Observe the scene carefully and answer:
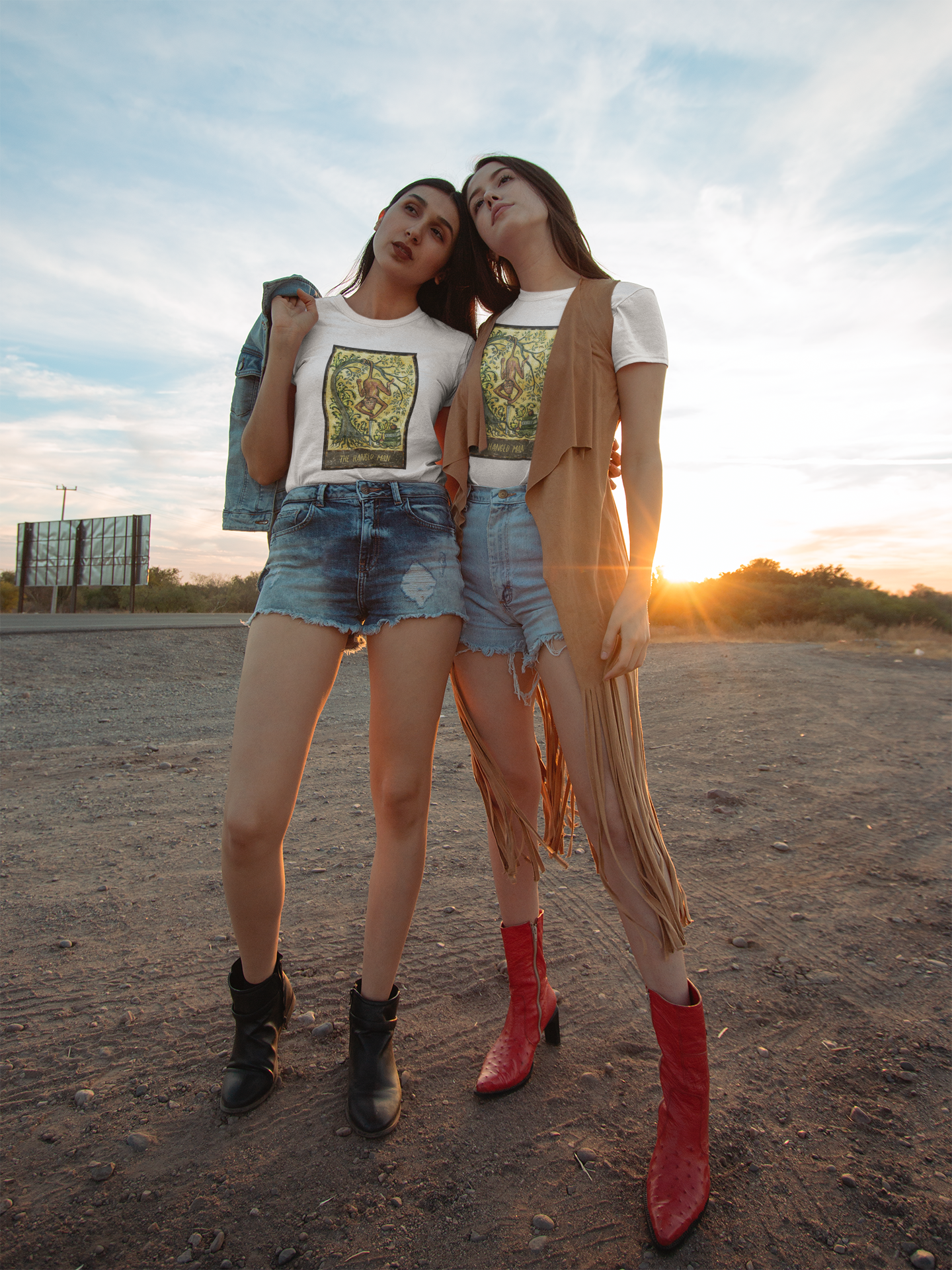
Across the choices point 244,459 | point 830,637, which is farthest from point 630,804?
point 830,637

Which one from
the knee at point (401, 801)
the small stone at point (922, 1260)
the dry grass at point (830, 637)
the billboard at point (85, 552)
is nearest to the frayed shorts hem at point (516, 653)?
the knee at point (401, 801)

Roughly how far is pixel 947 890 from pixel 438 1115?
7.52 feet

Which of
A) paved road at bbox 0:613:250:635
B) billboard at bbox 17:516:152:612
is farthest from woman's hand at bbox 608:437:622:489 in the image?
billboard at bbox 17:516:152:612

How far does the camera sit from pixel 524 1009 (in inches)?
72.7

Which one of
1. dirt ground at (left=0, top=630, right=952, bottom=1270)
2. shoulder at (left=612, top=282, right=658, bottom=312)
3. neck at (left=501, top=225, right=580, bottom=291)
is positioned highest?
neck at (left=501, top=225, right=580, bottom=291)

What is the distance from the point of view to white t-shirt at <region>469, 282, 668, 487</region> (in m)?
1.64

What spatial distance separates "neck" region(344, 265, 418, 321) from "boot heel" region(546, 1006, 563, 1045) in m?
1.93

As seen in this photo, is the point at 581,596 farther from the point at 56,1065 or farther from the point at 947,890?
the point at 947,890

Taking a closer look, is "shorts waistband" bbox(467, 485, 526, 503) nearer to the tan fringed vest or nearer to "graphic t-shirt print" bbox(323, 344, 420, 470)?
the tan fringed vest

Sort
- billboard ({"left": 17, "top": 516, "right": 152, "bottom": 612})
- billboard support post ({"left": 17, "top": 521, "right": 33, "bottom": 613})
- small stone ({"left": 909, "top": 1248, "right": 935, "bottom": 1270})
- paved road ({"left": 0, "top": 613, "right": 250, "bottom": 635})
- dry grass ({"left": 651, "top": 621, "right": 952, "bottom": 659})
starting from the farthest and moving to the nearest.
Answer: billboard support post ({"left": 17, "top": 521, "right": 33, "bottom": 613}) < billboard ({"left": 17, "top": 516, "right": 152, "bottom": 612}) < dry grass ({"left": 651, "top": 621, "right": 952, "bottom": 659}) < paved road ({"left": 0, "top": 613, "right": 250, "bottom": 635}) < small stone ({"left": 909, "top": 1248, "right": 935, "bottom": 1270})

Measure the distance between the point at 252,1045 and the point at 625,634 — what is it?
4.32 ft

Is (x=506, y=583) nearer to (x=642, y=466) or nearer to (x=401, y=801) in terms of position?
(x=642, y=466)

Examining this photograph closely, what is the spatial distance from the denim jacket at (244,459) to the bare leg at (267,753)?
39 cm

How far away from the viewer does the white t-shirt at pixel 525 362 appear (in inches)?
64.6
